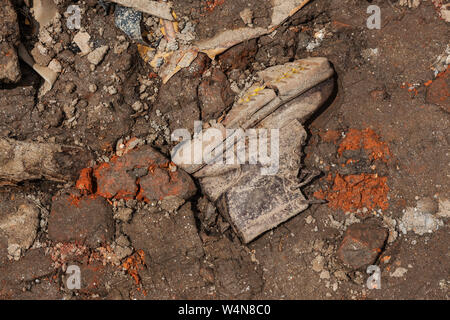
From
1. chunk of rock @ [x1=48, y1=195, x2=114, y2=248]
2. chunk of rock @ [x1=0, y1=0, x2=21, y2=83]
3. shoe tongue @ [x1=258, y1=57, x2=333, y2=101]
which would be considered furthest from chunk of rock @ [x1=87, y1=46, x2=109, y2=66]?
shoe tongue @ [x1=258, y1=57, x2=333, y2=101]

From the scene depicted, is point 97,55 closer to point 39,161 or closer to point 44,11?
point 44,11

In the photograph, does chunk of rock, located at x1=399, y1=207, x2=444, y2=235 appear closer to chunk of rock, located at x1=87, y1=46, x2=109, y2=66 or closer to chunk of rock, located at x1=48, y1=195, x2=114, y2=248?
chunk of rock, located at x1=48, y1=195, x2=114, y2=248

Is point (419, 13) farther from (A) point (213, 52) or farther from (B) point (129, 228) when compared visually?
(B) point (129, 228)

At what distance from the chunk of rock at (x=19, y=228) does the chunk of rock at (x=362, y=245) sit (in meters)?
2.46

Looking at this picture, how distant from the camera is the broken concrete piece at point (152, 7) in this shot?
12.0 ft

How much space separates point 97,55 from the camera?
364 centimetres

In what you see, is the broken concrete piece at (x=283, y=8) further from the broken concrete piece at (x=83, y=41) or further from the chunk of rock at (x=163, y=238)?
the chunk of rock at (x=163, y=238)

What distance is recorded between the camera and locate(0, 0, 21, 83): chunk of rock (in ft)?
11.4

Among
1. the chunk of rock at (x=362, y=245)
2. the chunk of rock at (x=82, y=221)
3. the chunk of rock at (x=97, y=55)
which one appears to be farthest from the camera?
the chunk of rock at (x=97, y=55)

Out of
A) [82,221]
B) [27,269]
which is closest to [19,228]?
[27,269]

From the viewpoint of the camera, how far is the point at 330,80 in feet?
11.8

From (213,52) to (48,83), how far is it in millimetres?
1412

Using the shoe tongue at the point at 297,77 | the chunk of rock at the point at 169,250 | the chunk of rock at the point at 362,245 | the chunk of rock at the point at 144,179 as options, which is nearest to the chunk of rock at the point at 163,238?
the chunk of rock at the point at 169,250

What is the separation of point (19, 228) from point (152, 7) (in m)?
2.12
